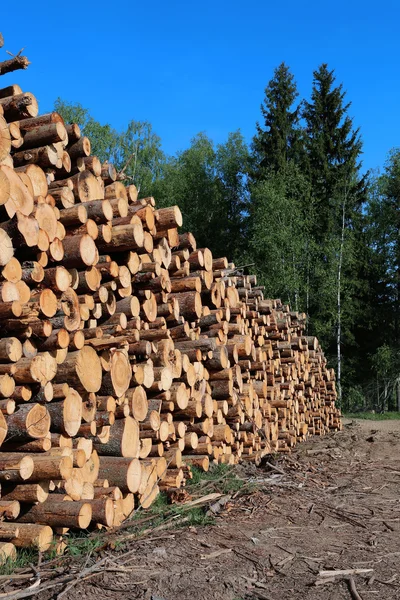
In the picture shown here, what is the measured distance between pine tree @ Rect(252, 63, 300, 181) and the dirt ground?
2263 cm

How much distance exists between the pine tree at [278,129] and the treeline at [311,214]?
0.16 feet

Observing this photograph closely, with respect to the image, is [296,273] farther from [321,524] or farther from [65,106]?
[321,524]

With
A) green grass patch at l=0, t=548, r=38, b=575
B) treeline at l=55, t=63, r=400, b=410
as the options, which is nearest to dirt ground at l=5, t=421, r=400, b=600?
green grass patch at l=0, t=548, r=38, b=575

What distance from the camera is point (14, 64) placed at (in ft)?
15.5

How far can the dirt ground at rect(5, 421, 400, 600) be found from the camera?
3422 mm

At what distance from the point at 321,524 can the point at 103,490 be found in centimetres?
180

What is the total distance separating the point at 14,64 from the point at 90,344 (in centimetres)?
227

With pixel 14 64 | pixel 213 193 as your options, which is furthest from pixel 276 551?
pixel 213 193

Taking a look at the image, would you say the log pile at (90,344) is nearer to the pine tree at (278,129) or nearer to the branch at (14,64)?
the branch at (14,64)

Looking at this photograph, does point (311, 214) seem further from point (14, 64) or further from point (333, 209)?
point (14, 64)

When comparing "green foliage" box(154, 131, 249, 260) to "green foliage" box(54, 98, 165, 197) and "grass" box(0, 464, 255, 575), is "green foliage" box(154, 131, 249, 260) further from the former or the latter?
"grass" box(0, 464, 255, 575)

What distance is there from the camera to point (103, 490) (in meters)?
4.46

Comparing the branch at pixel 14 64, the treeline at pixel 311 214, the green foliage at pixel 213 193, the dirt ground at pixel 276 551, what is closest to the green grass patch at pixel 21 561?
the dirt ground at pixel 276 551

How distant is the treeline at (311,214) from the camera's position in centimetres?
2317
